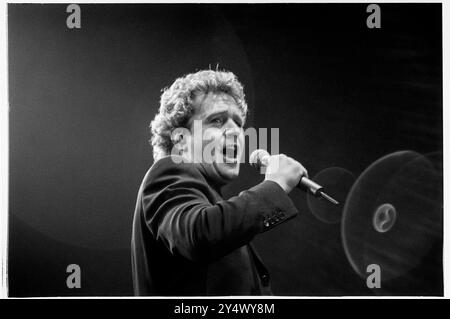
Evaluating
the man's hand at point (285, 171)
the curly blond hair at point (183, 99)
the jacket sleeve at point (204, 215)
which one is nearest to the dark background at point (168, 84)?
the curly blond hair at point (183, 99)

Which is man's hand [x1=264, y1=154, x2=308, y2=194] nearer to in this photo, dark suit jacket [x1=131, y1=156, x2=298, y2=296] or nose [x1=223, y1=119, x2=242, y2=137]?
dark suit jacket [x1=131, y1=156, x2=298, y2=296]

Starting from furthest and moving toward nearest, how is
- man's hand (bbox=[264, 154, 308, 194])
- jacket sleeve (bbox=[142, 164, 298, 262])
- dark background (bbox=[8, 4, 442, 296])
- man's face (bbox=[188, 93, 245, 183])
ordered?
dark background (bbox=[8, 4, 442, 296]), man's face (bbox=[188, 93, 245, 183]), man's hand (bbox=[264, 154, 308, 194]), jacket sleeve (bbox=[142, 164, 298, 262])

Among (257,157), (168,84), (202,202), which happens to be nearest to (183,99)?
(168,84)

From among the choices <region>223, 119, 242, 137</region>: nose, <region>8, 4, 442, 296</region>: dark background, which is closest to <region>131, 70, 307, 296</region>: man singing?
<region>223, 119, 242, 137</region>: nose

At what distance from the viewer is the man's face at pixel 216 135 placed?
2.76 m

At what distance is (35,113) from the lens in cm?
295

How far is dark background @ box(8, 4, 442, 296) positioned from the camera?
9.48 ft

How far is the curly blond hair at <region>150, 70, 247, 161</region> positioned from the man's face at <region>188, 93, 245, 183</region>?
0.04 m

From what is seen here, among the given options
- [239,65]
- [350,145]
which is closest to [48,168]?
[239,65]

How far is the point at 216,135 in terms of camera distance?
2789 millimetres

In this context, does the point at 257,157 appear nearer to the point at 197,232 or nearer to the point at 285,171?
the point at 285,171

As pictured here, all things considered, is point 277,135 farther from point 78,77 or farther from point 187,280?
point 78,77

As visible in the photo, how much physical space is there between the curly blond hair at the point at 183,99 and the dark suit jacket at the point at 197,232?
15cm
